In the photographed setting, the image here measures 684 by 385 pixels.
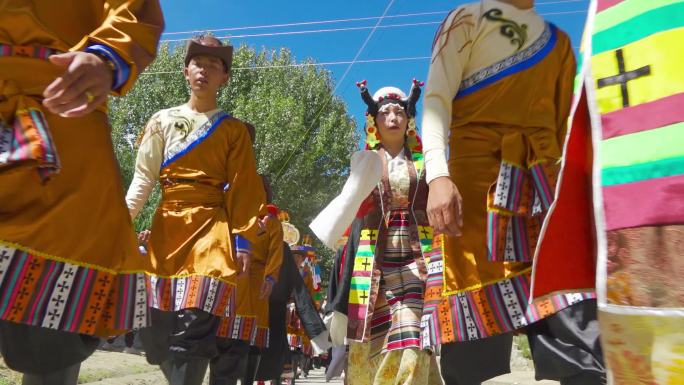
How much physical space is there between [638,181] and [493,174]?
136 cm

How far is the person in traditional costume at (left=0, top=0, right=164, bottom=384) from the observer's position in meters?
1.79

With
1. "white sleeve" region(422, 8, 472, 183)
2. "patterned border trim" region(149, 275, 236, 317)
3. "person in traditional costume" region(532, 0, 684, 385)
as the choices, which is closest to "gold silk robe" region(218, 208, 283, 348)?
"patterned border trim" region(149, 275, 236, 317)

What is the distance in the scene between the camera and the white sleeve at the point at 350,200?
354 cm

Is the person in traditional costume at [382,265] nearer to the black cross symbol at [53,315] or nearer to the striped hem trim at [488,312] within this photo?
the striped hem trim at [488,312]

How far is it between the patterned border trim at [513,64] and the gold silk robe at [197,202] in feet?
5.88

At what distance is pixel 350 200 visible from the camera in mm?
3625

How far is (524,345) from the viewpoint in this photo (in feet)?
32.8

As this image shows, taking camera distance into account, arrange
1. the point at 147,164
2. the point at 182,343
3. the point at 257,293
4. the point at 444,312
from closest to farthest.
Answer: the point at 444,312, the point at 182,343, the point at 147,164, the point at 257,293

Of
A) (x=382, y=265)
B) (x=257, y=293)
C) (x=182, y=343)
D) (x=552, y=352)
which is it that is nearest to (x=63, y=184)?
(x=552, y=352)

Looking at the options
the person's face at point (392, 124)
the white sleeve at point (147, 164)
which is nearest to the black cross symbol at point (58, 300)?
the white sleeve at point (147, 164)

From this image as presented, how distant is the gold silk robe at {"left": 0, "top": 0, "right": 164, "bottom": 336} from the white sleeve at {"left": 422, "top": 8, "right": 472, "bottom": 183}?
1052 millimetres

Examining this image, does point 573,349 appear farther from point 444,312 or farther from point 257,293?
point 257,293

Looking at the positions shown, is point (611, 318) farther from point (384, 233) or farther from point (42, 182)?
point (384, 233)

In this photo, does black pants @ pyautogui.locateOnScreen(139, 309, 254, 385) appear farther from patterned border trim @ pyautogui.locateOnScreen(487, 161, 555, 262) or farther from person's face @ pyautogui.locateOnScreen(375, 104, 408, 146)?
patterned border trim @ pyautogui.locateOnScreen(487, 161, 555, 262)
